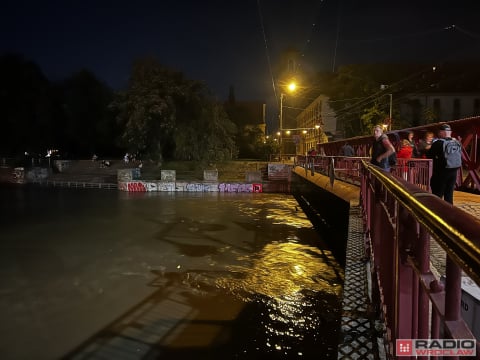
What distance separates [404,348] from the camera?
2.00 metres

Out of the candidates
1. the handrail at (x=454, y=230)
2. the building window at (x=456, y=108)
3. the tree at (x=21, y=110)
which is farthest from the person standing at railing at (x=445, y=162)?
the tree at (x=21, y=110)

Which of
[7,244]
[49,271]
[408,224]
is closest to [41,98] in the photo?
[7,244]

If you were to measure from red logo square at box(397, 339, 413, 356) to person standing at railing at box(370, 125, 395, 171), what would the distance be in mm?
6540

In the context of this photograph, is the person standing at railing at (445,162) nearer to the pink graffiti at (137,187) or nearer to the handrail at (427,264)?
the handrail at (427,264)

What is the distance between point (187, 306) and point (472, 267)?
24.7ft

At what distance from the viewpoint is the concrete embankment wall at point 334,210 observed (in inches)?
440

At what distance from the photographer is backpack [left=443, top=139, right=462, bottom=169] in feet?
23.8

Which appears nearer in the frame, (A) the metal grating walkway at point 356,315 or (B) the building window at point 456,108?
(A) the metal grating walkway at point 356,315

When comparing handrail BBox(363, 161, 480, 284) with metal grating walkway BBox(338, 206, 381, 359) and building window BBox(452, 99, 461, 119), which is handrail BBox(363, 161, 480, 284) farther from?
building window BBox(452, 99, 461, 119)

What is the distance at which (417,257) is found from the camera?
184 centimetres

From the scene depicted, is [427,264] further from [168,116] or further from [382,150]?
[168,116]

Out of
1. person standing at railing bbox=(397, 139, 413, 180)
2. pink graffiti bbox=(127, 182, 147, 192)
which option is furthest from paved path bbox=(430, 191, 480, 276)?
pink graffiti bbox=(127, 182, 147, 192)

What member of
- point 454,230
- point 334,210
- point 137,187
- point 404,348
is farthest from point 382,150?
point 137,187

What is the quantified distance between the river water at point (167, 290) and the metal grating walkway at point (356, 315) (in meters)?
1.65
